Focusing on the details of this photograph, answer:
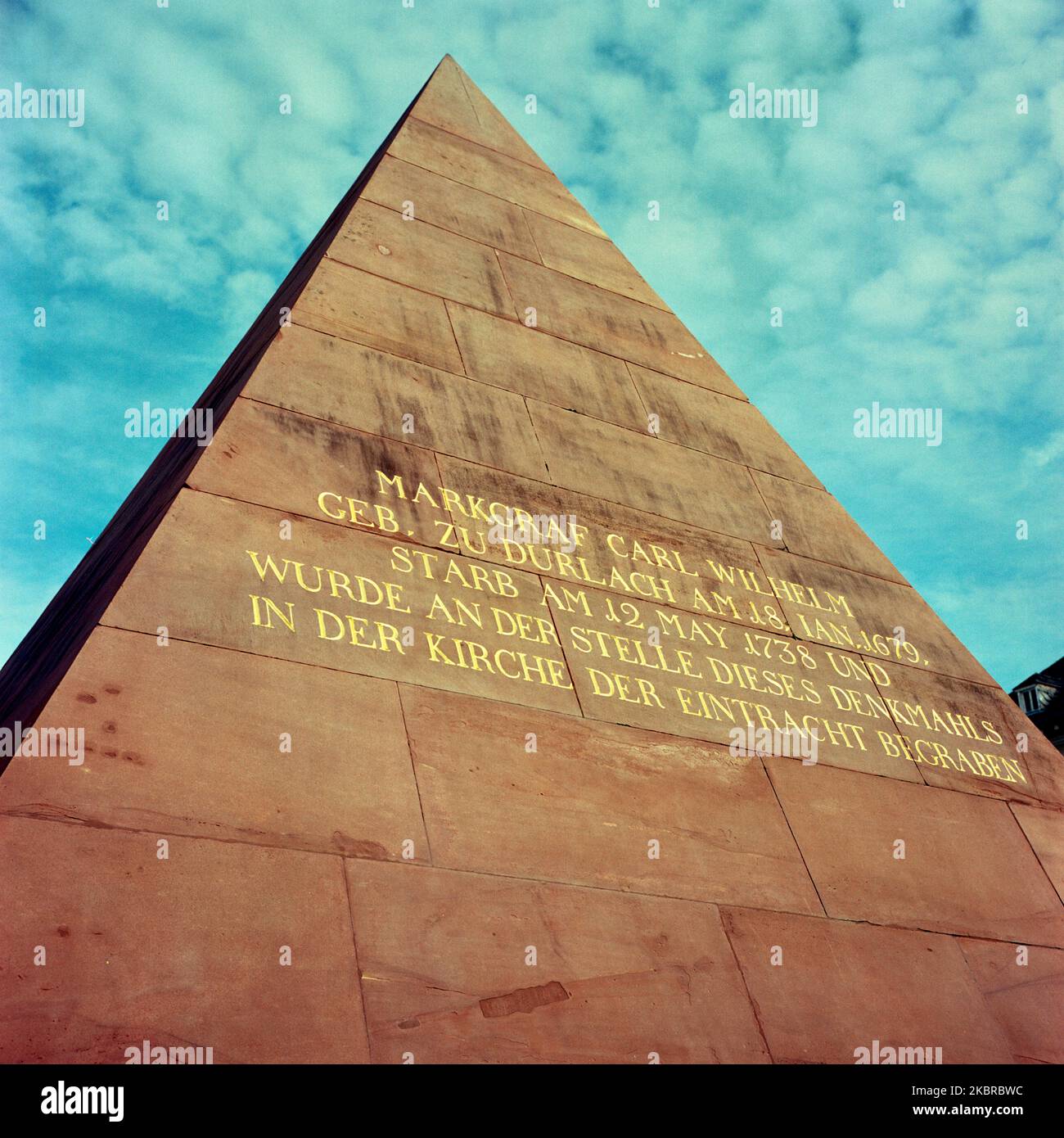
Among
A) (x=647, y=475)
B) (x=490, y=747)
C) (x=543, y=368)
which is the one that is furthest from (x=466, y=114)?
(x=490, y=747)

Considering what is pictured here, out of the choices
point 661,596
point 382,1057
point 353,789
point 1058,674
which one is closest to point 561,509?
point 661,596

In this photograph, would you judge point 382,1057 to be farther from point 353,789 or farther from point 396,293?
point 396,293

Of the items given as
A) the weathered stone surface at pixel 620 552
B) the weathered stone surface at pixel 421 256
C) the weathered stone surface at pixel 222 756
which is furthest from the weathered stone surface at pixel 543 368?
the weathered stone surface at pixel 222 756

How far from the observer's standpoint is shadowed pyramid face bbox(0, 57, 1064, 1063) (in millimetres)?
4102

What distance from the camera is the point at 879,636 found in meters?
7.80

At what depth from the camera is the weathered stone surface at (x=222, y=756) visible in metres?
4.25

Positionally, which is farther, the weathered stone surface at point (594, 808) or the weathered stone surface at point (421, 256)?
the weathered stone surface at point (421, 256)

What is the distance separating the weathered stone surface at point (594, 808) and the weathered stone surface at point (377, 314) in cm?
313

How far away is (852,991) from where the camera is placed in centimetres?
518

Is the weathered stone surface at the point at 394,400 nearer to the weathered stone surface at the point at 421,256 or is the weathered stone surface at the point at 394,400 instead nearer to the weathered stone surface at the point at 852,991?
the weathered stone surface at the point at 421,256

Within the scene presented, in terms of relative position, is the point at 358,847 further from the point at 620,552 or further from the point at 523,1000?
the point at 620,552

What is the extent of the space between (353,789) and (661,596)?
9.29 ft

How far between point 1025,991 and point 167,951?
4411mm
